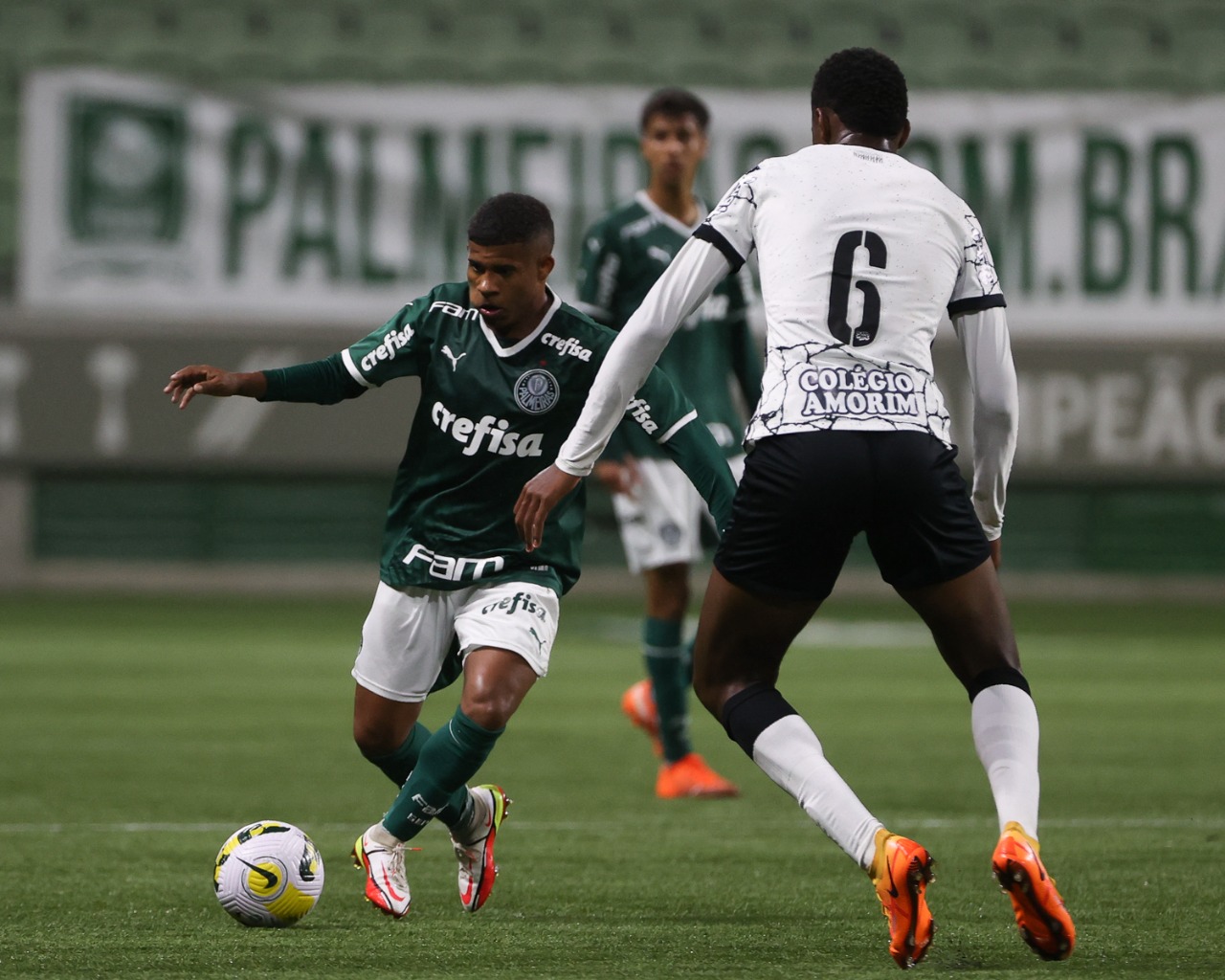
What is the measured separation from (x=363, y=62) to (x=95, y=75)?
2290 millimetres

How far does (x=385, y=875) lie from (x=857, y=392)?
1.55 meters

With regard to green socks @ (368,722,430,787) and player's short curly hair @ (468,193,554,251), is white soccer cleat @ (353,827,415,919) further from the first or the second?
player's short curly hair @ (468,193,554,251)

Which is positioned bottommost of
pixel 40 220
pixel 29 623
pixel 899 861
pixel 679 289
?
pixel 29 623

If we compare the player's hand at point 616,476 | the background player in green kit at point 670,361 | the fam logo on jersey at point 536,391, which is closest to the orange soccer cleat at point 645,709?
the background player in green kit at point 670,361

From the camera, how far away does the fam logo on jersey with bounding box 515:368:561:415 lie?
455cm

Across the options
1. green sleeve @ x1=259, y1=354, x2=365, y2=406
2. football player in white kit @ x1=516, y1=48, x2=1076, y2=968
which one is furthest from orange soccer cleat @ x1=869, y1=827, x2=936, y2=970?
green sleeve @ x1=259, y1=354, x2=365, y2=406

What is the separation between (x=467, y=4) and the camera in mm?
16938

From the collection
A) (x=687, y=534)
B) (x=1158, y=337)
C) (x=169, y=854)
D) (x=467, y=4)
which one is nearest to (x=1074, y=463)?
(x=1158, y=337)

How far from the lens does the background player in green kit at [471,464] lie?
447 centimetres

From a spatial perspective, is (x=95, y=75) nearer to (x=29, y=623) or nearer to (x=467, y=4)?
(x=467, y=4)

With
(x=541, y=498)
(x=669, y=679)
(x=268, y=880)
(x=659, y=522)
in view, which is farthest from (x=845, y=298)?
(x=669, y=679)

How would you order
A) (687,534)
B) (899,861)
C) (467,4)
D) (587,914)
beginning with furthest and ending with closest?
(467,4), (687,534), (587,914), (899,861)

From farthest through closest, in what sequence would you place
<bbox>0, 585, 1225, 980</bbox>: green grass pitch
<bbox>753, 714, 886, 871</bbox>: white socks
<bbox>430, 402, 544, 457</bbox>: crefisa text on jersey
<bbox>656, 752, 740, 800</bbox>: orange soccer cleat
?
<bbox>656, 752, 740, 800</bbox>: orange soccer cleat, <bbox>430, 402, 544, 457</bbox>: crefisa text on jersey, <bbox>0, 585, 1225, 980</bbox>: green grass pitch, <bbox>753, 714, 886, 871</bbox>: white socks

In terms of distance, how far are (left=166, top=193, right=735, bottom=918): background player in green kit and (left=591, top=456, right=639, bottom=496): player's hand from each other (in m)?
1.80
